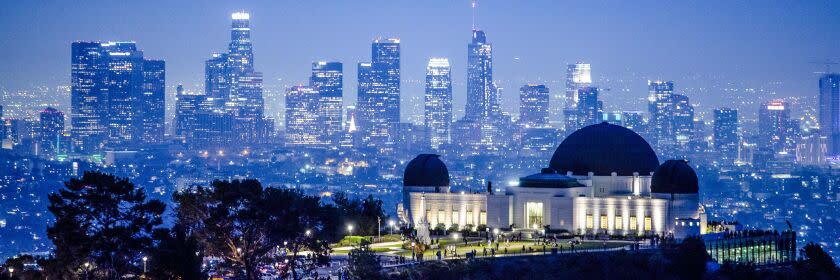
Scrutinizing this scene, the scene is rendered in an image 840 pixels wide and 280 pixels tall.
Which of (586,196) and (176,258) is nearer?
(176,258)

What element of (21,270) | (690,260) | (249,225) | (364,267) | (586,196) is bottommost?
(690,260)

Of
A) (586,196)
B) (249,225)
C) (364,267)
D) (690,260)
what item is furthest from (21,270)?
(586,196)

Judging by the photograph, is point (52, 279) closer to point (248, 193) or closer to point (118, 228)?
point (118, 228)

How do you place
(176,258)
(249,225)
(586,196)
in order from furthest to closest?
(586,196)
(249,225)
(176,258)

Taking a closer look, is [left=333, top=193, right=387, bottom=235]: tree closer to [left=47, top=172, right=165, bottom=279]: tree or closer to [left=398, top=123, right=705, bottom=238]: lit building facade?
[left=398, top=123, right=705, bottom=238]: lit building facade

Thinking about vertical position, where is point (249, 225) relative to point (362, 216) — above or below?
above

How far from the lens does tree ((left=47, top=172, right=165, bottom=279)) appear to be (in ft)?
253

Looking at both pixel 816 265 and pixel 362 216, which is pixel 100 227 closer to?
pixel 362 216

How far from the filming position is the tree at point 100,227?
253ft

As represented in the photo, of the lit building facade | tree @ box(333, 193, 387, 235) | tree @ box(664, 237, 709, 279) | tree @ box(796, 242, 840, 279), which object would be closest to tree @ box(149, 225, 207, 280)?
tree @ box(664, 237, 709, 279)

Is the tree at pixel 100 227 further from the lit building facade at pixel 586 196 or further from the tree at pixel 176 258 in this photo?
the lit building facade at pixel 586 196

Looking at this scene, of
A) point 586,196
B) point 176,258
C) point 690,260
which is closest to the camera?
point 176,258

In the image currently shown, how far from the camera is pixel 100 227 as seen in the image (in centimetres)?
7950

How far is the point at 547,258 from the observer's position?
89.4m
